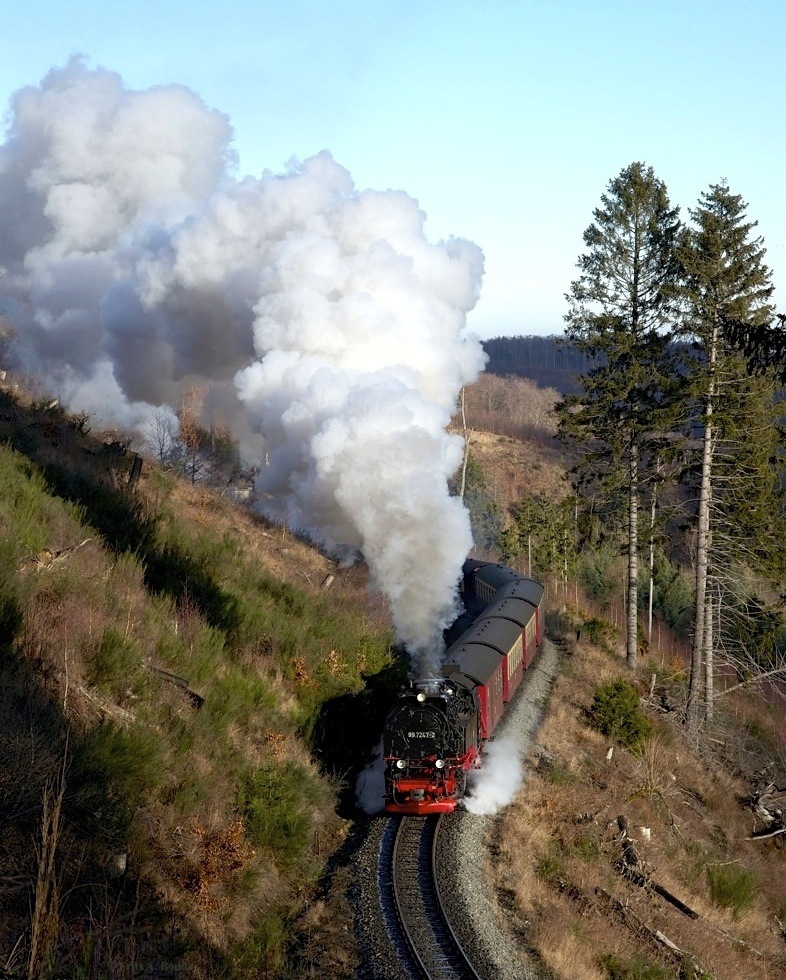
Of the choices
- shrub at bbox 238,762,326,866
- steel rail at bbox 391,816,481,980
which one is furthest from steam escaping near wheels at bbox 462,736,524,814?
shrub at bbox 238,762,326,866

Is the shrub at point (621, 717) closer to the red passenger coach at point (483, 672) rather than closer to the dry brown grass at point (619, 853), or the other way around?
the dry brown grass at point (619, 853)

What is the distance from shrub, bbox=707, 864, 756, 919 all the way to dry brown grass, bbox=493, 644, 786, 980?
14cm

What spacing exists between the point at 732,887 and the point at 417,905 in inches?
255

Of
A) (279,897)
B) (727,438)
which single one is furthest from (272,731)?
(727,438)

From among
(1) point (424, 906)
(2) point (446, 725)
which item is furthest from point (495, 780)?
(1) point (424, 906)

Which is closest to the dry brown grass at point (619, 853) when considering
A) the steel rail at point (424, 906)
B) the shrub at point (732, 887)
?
the shrub at point (732, 887)

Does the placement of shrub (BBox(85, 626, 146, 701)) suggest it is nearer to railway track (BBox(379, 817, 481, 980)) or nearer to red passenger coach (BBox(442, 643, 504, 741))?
railway track (BBox(379, 817, 481, 980))

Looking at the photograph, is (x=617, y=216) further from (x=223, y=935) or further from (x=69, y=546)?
(x=223, y=935)

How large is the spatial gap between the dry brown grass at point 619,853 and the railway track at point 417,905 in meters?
1.09

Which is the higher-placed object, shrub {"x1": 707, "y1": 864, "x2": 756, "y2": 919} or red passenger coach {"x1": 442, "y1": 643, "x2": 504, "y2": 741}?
red passenger coach {"x1": 442, "y1": 643, "x2": 504, "y2": 741}

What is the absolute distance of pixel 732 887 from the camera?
13.8 metres

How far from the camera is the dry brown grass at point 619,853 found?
1068cm

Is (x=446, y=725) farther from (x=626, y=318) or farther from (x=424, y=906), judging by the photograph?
(x=626, y=318)

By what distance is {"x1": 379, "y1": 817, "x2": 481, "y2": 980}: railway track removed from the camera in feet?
29.6
